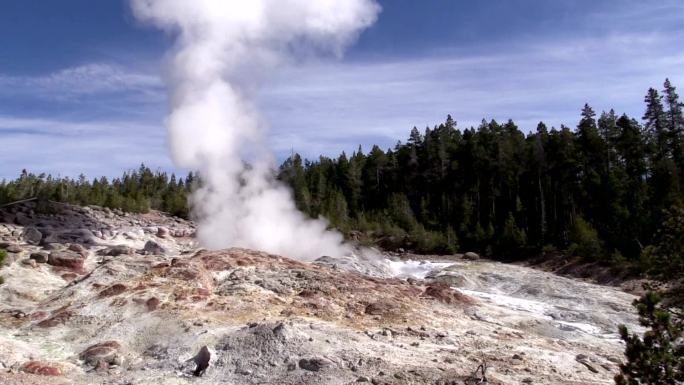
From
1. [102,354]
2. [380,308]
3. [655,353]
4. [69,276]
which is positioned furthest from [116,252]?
[655,353]

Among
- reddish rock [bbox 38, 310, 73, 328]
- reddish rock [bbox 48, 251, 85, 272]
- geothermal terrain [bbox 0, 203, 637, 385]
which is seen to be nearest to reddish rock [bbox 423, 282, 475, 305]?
geothermal terrain [bbox 0, 203, 637, 385]

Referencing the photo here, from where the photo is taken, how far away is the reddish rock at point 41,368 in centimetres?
1173

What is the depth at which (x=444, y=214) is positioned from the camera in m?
65.2

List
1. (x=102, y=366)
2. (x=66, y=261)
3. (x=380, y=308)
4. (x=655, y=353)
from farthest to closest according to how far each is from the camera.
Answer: (x=66, y=261), (x=380, y=308), (x=102, y=366), (x=655, y=353)

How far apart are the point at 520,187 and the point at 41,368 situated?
197 feet

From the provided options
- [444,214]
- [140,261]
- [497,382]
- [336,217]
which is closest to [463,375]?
[497,382]

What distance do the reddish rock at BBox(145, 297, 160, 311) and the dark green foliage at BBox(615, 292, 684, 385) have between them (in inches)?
474

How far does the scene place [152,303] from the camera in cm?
1616

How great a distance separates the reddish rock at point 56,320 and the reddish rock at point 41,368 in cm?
358

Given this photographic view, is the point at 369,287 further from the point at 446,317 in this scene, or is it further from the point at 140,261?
the point at 140,261

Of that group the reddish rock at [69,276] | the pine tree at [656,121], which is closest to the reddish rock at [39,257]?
the reddish rock at [69,276]

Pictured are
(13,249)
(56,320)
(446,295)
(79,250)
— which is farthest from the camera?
(79,250)

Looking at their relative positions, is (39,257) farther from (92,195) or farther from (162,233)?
(92,195)

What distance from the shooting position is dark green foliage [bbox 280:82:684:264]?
4584cm
